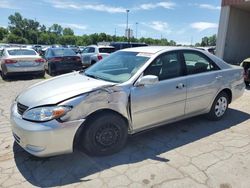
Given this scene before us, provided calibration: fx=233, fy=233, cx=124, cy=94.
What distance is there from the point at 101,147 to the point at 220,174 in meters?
1.58

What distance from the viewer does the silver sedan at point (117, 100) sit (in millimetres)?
2852

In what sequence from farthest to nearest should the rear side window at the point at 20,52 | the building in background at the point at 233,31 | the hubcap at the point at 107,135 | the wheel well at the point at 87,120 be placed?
the building in background at the point at 233,31 < the rear side window at the point at 20,52 < the hubcap at the point at 107,135 < the wheel well at the point at 87,120

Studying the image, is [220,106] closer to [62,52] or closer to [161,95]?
[161,95]

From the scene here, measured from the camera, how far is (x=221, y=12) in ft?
42.8

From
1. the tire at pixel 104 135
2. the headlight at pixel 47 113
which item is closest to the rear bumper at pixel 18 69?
the headlight at pixel 47 113

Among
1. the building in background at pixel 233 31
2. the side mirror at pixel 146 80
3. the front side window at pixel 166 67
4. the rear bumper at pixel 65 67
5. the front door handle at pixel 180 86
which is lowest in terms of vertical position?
the rear bumper at pixel 65 67

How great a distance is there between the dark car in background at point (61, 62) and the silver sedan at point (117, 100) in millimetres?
7533

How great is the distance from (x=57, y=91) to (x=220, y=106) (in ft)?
10.7

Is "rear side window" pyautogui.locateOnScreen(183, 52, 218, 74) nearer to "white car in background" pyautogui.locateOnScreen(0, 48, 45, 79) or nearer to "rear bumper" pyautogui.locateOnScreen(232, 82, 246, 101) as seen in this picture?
"rear bumper" pyautogui.locateOnScreen(232, 82, 246, 101)

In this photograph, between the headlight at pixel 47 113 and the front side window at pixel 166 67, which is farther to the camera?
the front side window at pixel 166 67

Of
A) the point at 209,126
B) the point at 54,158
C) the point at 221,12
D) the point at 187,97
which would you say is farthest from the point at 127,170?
the point at 221,12

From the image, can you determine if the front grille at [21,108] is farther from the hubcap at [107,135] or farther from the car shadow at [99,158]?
the hubcap at [107,135]

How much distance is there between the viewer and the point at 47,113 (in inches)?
111

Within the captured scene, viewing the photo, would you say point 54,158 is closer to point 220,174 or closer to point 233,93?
point 220,174
